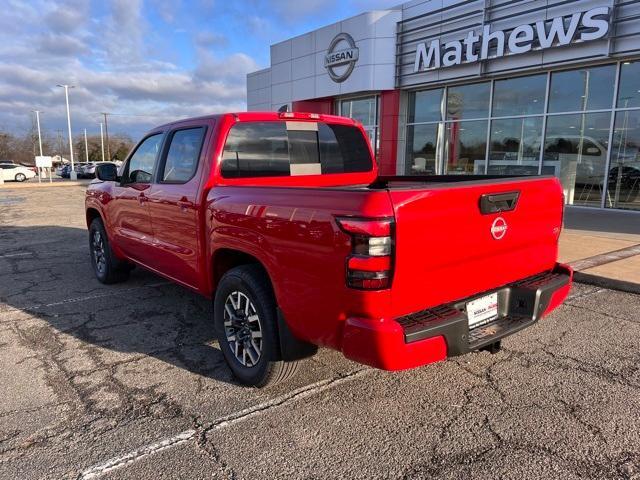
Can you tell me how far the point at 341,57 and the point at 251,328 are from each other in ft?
53.1

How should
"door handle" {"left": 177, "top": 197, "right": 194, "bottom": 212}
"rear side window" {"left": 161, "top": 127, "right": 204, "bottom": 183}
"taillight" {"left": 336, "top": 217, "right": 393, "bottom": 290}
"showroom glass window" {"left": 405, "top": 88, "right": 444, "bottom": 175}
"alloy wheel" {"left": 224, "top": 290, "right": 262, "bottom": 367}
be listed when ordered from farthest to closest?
1. "showroom glass window" {"left": 405, "top": 88, "right": 444, "bottom": 175}
2. "rear side window" {"left": 161, "top": 127, "right": 204, "bottom": 183}
3. "door handle" {"left": 177, "top": 197, "right": 194, "bottom": 212}
4. "alloy wheel" {"left": 224, "top": 290, "right": 262, "bottom": 367}
5. "taillight" {"left": 336, "top": 217, "right": 393, "bottom": 290}

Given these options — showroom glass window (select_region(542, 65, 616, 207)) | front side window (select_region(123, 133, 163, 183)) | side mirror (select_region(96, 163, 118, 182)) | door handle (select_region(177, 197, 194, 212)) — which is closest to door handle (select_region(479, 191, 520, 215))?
door handle (select_region(177, 197, 194, 212))

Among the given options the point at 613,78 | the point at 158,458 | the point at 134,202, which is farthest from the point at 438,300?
the point at 613,78

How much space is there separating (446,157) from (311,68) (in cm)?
691

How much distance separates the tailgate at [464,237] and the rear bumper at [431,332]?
9 cm

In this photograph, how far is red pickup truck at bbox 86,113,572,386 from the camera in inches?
99.3

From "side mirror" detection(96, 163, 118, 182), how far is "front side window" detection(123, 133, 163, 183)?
0.20m

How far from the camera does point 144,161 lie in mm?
5090

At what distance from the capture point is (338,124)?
468 centimetres

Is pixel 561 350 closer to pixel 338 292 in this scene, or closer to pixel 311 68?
pixel 338 292

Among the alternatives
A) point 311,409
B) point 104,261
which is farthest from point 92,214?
point 311,409

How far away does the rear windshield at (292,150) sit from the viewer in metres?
3.96

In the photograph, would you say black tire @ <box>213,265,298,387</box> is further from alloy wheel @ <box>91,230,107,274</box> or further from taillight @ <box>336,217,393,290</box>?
alloy wheel @ <box>91,230,107,274</box>

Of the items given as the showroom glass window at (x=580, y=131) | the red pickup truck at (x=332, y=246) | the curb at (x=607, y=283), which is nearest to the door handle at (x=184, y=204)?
the red pickup truck at (x=332, y=246)
